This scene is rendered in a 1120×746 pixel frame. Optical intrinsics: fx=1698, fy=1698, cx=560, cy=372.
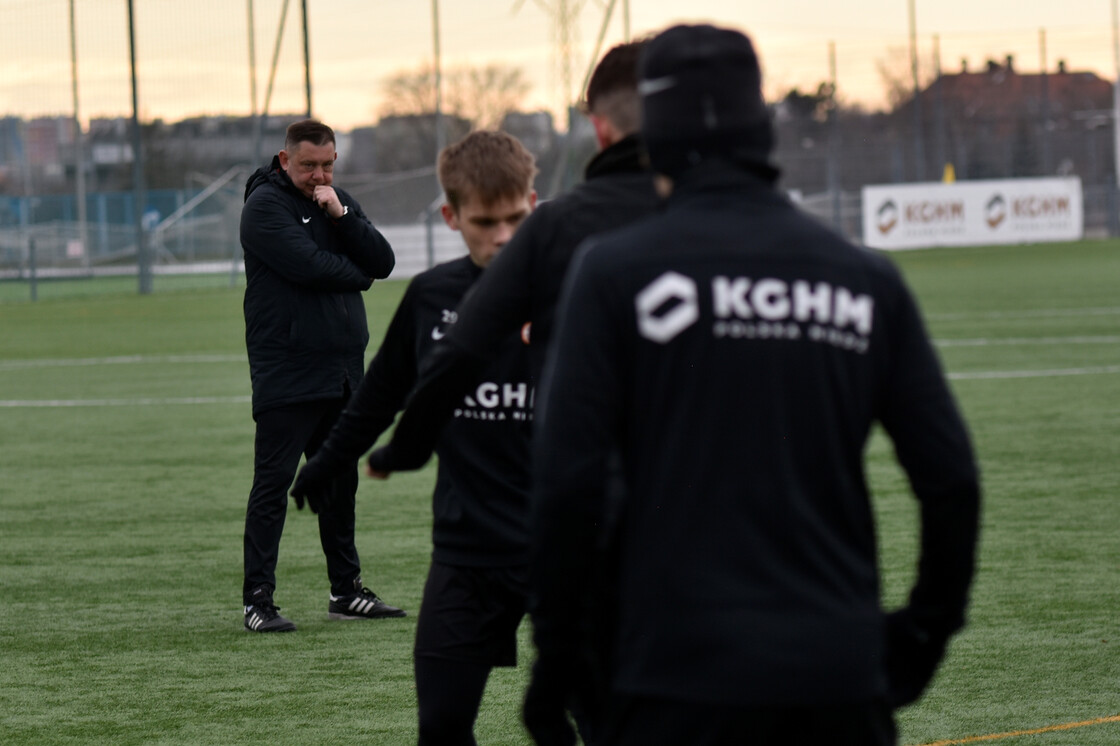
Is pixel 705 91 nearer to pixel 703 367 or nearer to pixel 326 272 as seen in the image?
pixel 703 367

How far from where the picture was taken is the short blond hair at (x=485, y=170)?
3771 mm

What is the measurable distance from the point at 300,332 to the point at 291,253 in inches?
12.8

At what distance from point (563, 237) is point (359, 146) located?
63.3 m

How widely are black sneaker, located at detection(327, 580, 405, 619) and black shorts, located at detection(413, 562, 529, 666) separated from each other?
3.12 metres

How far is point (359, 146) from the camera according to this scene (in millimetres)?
65438

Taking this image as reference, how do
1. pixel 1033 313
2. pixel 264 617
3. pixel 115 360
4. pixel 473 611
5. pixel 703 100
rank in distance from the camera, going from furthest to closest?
pixel 1033 313 → pixel 115 360 → pixel 264 617 → pixel 473 611 → pixel 703 100

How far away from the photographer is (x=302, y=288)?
23.0ft

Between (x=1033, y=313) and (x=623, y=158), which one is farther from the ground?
(x=623, y=158)

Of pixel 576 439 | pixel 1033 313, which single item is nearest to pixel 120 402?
pixel 1033 313

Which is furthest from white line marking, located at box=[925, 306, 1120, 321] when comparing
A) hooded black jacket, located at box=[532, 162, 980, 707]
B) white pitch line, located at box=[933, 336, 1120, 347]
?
hooded black jacket, located at box=[532, 162, 980, 707]

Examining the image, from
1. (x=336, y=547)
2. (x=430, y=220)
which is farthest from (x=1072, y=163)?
(x=336, y=547)

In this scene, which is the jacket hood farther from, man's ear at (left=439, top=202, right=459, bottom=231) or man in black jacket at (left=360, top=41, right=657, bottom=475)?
man in black jacket at (left=360, top=41, right=657, bottom=475)

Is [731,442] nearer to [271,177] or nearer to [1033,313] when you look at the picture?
[271,177]

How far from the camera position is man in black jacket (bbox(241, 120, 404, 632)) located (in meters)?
6.87
